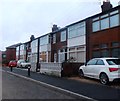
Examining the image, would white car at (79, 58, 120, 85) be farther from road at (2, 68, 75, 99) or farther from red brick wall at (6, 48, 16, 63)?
red brick wall at (6, 48, 16, 63)

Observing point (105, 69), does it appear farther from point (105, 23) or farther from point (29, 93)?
point (105, 23)

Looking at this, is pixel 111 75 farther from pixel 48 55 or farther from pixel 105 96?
pixel 48 55

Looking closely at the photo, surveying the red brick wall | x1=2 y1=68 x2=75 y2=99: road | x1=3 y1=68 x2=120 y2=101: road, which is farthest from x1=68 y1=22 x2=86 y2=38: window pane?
the red brick wall

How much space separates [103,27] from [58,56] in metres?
14.6

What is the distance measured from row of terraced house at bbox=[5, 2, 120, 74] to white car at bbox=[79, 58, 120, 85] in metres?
5.26

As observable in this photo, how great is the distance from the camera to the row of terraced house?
23.7 metres

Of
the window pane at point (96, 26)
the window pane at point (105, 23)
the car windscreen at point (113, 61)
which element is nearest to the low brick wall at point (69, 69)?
the window pane at point (105, 23)

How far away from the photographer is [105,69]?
16.3 metres

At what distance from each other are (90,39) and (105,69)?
39.1ft

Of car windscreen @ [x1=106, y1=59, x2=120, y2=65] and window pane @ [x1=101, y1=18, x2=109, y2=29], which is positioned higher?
window pane @ [x1=101, y1=18, x2=109, y2=29]

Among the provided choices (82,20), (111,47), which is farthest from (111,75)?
(82,20)

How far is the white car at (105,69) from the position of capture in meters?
15.7

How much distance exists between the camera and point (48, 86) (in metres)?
15.6

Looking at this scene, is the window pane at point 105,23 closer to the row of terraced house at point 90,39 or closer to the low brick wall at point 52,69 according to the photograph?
the row of terraced house at point 90,39
